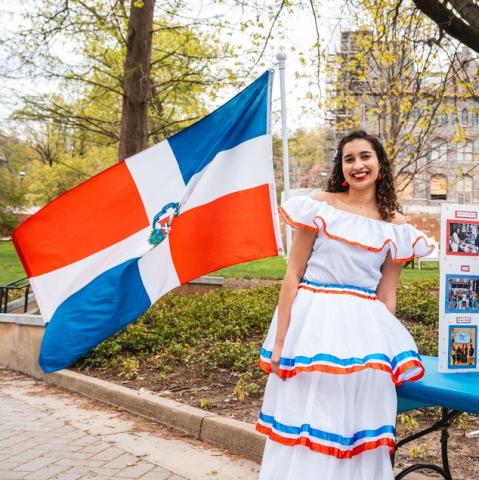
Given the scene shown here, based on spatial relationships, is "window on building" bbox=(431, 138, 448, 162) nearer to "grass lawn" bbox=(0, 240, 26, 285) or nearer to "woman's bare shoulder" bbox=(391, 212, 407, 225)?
"grass lawn" bbox=(0, 240, 26, 285)

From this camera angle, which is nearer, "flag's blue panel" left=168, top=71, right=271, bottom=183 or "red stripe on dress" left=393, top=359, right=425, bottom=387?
"red stripe on dress" left=393, top=359, right=425, bottom=387

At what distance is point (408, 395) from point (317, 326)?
22.2 inches

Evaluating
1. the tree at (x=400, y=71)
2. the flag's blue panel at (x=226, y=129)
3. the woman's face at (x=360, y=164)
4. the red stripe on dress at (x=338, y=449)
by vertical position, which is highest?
the tree at (x=400, y=71)

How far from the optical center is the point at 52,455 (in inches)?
180

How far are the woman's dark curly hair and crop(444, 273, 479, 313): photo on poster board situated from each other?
428 millimetres

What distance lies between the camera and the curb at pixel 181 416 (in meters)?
4.54

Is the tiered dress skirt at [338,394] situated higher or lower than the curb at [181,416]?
higher

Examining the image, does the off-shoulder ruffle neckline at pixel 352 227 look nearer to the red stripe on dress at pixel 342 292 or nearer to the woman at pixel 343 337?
the woman at pixel 343 337

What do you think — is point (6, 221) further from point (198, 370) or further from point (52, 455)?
point (52, 455)

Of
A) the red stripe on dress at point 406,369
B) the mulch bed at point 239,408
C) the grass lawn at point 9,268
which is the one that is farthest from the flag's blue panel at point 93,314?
the grass lawn at point 9,268

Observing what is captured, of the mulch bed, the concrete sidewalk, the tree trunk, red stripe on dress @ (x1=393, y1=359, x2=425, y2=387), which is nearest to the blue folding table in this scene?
red stripe on dress @ (x1=393, y1=359, x2=425, y2=387)

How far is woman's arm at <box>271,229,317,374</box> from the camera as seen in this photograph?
9.16 feet

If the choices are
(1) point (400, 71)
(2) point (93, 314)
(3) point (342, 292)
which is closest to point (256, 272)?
(1) point (400, 71)

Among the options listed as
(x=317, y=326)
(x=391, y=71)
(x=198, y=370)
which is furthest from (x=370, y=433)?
(x=391, y=71)
